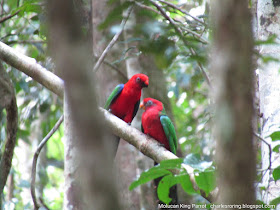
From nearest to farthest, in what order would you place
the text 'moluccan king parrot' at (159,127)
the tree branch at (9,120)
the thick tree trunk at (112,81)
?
1. the tree branch at (9,120)
2. the text 'moluccan king parrot' at (159,127)
3. the thick tree trunk at (112,81)

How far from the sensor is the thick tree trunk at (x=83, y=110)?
34.3 inches

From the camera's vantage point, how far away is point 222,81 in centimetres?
97

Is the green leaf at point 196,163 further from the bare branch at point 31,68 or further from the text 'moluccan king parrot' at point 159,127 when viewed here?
the text 'moluccan king parrot' at point 159,127

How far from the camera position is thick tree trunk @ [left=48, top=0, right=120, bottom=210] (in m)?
0.87

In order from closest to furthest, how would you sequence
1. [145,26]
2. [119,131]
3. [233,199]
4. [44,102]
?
[233,199] < [145,26] < [119,131] < [44,102]

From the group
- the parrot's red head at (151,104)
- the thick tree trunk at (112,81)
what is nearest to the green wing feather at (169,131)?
the parrot's red head at (151,104)

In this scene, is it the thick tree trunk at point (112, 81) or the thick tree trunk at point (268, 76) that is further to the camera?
the thick tree trunk at point (112, 81)

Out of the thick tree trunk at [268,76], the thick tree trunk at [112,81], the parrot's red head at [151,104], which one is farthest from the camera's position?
the thick tree trunk at [112,81]

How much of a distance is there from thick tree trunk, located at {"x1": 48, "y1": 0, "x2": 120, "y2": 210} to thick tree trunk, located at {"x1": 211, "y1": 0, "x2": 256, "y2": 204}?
302mm

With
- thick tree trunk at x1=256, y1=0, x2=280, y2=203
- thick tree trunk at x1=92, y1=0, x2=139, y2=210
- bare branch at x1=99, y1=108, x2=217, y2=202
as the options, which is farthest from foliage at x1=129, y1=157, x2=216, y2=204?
thick tree trunk at x1=92, y1=0, x2=139, y2=210

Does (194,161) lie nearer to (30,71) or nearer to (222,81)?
(222,81)

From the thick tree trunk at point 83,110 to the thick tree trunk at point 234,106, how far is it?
30 cm

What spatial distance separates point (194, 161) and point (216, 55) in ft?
3.52

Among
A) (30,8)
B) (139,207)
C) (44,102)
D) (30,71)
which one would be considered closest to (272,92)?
(30,71)
